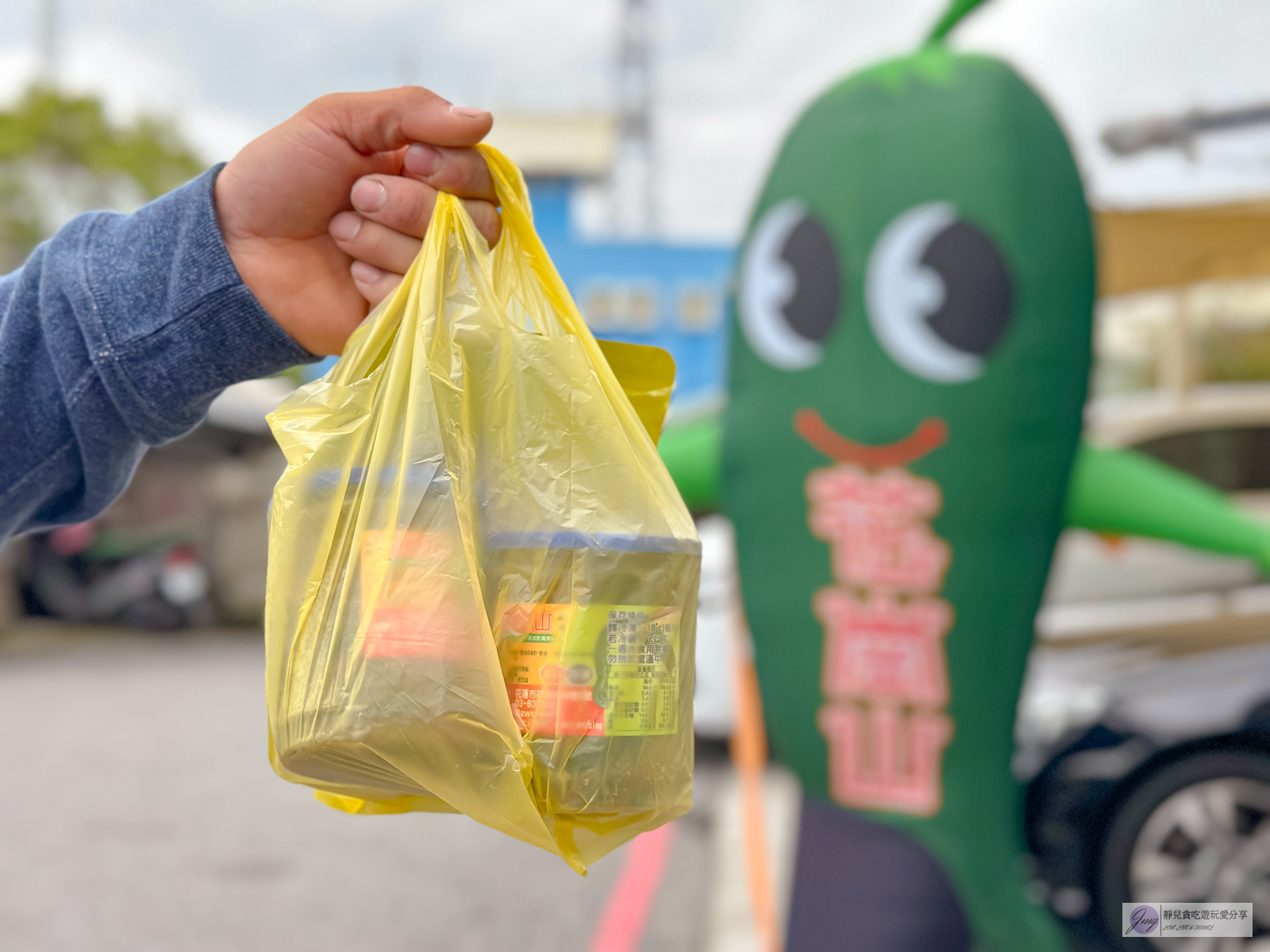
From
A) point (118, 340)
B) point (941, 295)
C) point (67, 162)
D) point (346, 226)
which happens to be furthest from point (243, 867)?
point (67, 162)

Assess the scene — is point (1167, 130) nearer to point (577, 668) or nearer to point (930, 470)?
point (930, 470)

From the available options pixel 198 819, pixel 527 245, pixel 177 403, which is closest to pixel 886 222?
pixel 527 245

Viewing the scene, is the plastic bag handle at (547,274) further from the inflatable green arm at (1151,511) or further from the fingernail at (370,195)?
the inflatable green arm at (1151,511)

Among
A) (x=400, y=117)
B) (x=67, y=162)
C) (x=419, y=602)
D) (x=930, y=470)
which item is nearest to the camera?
(x=419, y=602)

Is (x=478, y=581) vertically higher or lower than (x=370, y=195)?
lower

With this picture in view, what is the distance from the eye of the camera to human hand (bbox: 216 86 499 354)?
93cm

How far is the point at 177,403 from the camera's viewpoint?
1009 millimetres

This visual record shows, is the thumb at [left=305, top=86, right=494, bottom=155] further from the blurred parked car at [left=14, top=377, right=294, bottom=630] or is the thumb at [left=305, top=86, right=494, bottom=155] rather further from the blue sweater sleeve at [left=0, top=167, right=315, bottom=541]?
the blurred parked car at [left=14, top=377, right=294, bottom=630]

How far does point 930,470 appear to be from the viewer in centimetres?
213

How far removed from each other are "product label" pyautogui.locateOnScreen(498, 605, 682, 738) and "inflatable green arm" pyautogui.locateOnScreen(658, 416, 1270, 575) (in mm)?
1699

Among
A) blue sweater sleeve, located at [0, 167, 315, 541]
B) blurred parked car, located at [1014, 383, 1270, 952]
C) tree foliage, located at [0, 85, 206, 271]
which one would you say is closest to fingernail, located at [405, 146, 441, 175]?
blue sweater sleeve, located at [0, 167, 315, 541]

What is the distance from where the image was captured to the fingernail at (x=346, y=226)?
3.17 ft

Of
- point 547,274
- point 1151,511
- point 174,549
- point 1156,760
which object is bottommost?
point 174,549

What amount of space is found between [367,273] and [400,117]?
142 millimetres
